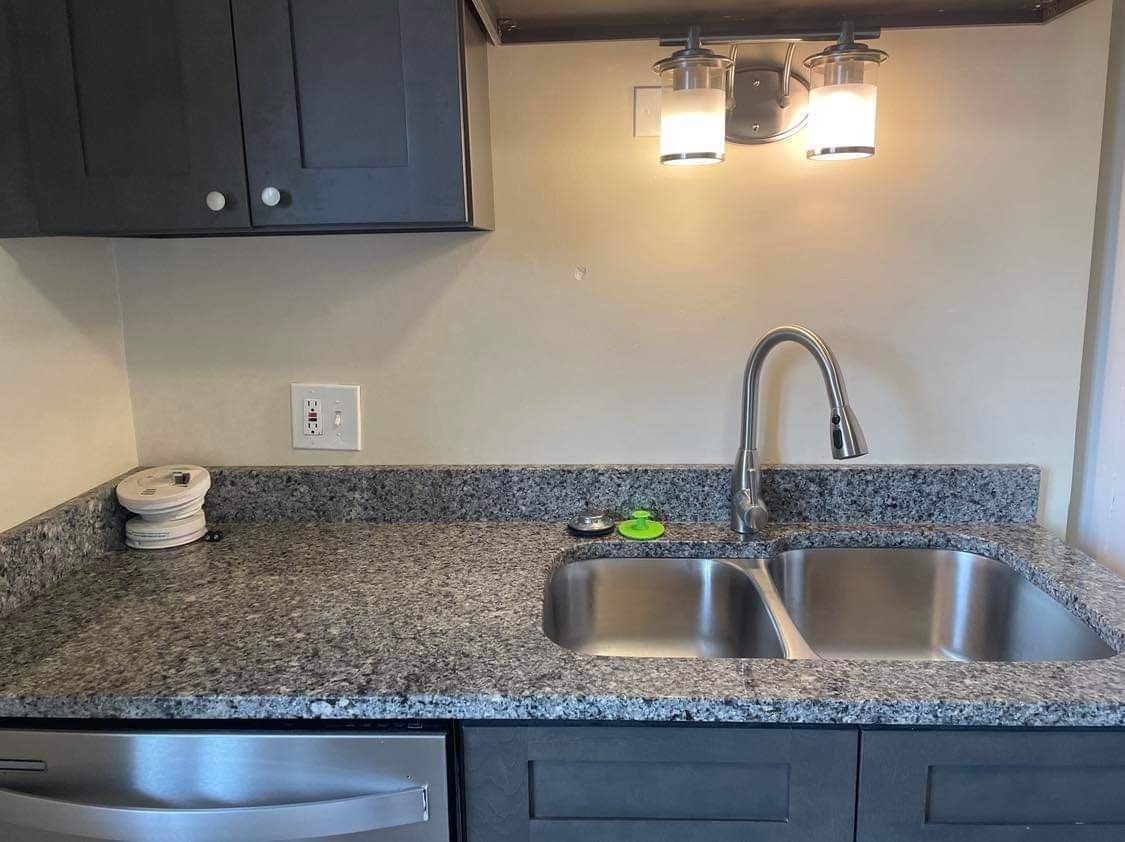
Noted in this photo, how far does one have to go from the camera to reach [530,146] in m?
1.40

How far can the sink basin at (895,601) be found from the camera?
4.51 feet

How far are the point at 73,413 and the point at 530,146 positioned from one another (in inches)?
36.1

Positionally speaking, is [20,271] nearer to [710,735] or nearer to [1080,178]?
[710,735]

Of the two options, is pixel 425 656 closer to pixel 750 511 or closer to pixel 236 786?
pixel 236 786

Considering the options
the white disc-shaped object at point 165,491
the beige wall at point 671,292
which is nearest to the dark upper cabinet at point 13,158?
the beige wall at point 671,292

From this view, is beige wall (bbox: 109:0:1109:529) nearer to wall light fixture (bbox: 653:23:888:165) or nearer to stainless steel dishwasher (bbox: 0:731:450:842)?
wall light fixture (bbox: 653:23:888:165)

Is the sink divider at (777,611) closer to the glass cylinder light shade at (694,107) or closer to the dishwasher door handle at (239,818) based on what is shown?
the dishwasher door handle at (239,818)

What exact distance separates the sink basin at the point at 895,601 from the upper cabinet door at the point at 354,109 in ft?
2.88

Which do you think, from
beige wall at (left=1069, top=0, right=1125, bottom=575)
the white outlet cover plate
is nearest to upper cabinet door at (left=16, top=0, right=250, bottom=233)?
the white outlet cover plate

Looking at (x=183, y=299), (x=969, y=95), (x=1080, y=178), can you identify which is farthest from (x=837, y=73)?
(x=183, y=299)

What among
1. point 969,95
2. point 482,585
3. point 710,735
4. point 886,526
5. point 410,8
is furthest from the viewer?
point 886,526

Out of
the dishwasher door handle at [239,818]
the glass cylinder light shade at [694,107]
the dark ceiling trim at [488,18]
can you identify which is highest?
the dark ceiling trim at [488,18]

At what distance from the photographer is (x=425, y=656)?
1.00 m

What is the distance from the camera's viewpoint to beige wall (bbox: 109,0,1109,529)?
1.37 metres
